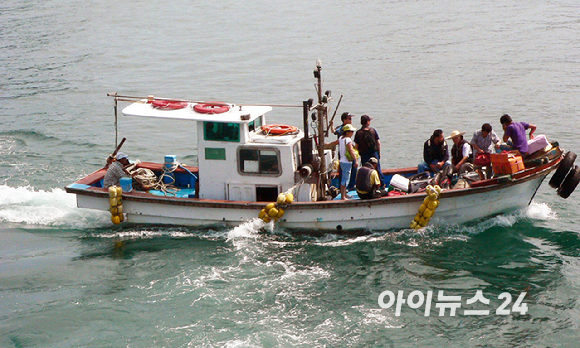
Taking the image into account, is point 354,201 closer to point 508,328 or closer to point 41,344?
point 508,328

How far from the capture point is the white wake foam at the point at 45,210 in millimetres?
15195

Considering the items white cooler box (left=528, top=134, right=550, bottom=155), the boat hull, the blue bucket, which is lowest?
the boat hull

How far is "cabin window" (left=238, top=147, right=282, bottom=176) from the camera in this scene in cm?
1373

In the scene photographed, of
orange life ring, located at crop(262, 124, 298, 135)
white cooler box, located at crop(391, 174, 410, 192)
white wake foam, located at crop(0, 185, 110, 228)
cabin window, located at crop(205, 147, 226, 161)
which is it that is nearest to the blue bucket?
white wake foam, located at crop(0, 185, 110, 228)

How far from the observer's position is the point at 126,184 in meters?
14.3

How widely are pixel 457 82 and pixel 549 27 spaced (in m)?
8.97

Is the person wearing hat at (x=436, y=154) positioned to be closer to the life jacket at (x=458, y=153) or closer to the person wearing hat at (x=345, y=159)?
the life jacket at (x=458, y=153)

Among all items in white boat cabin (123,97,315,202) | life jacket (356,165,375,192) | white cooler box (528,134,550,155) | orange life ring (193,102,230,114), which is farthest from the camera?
orange life ring (193,102,230,114)

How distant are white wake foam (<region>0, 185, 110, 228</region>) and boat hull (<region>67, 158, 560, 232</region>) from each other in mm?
1069

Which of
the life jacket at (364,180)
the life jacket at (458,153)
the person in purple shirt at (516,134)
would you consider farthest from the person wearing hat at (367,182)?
the person in purple shirt at (516,134)

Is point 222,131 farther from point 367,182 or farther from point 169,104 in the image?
point 367,182

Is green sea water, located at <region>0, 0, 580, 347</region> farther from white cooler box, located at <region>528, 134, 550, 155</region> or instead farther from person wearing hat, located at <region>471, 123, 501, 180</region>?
white cooler box, located at <region>528, 134, 550, 155</region>

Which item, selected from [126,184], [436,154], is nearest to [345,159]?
[436,154]

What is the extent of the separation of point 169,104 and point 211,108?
953 mm
